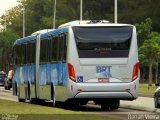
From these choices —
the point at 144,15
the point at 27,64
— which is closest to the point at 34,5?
the point at 144,15

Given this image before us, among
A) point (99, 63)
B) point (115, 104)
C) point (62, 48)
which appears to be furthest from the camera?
point (115, 104)

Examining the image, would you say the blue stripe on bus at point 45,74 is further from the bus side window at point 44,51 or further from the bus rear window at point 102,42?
the bus rear window at point 102,42

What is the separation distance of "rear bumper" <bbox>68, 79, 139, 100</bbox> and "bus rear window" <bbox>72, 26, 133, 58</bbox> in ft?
3.60

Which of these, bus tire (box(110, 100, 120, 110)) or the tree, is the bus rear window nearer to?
bus tire (box(110, 100, 120, 110))

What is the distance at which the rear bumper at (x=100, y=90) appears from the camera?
2714cm

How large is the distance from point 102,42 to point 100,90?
1.83 metres

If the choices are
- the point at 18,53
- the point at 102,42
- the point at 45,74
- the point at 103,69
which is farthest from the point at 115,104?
the point at 18,53

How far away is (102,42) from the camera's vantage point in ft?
90.3

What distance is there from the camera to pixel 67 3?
116500 mm

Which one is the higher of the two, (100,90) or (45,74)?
(45,74)

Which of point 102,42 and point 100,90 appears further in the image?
point 102,42

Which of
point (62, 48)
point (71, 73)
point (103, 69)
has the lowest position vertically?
point (71, 73)

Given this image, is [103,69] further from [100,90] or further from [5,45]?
[5,45]

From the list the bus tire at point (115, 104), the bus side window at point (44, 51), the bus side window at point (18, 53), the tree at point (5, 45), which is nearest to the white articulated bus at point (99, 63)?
the bus tire at point (115, 104)
